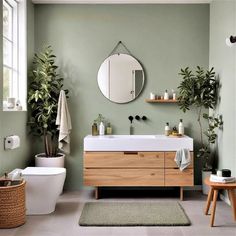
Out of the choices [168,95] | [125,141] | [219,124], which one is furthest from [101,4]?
[219,124]

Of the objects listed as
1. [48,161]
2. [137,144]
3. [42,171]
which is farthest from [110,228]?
[48,161]

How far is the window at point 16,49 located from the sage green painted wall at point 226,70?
96.9 inches

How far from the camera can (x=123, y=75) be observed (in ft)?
16.1

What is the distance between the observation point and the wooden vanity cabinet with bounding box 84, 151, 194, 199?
4.34 metres

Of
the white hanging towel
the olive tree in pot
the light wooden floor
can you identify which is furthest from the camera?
the white hanging towel

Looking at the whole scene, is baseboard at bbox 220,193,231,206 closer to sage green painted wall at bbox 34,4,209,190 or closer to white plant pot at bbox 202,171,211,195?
white plant pot at bbox 202,171,211,195

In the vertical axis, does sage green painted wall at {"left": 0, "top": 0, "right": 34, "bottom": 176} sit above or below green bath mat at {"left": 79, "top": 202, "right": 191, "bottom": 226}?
above

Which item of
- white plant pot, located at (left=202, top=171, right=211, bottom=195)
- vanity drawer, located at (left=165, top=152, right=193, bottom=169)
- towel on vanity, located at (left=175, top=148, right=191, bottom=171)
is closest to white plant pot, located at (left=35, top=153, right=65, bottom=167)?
vanity drawer, located at (left=165, top=152, right=193, bottom=169)

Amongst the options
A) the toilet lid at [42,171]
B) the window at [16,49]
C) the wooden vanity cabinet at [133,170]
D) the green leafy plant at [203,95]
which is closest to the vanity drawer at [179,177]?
the wooden vanity cabinet at [133,170]

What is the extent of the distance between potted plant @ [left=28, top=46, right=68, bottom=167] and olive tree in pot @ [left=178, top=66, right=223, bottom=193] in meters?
1.59

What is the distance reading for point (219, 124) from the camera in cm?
439

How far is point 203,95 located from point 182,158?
87 cm

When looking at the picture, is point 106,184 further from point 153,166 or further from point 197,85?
point 197,85

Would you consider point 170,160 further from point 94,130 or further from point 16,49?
point 16,49
